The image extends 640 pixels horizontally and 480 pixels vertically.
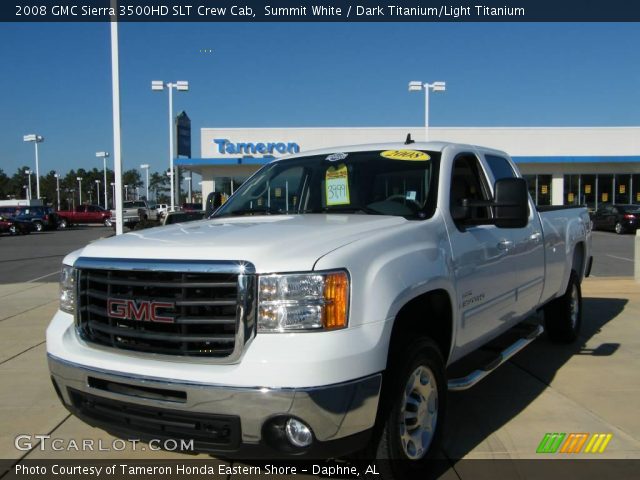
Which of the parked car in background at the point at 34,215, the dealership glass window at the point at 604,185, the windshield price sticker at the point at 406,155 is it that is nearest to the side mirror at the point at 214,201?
the windshield price sticker at the point at 406,155

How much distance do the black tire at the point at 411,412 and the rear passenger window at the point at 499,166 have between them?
2.12 metres

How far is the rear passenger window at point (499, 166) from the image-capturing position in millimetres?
4803

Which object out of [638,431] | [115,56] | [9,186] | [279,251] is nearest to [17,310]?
[115,56]

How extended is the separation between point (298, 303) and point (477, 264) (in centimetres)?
168

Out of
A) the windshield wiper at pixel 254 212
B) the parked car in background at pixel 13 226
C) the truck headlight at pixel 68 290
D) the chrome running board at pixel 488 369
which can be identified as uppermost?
the windshield wiper at pixel 254 212

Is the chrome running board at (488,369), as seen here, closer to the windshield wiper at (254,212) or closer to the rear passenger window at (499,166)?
the rear passenger window at (499,166)

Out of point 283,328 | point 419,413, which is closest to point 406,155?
point 419,413

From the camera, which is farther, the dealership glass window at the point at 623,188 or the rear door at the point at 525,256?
the dealership glass window at the point at 623,188

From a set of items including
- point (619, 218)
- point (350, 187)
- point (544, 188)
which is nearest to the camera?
point (350, 187)

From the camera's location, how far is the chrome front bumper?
247 centimetres

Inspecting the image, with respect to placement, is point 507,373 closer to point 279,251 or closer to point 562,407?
point 562,407

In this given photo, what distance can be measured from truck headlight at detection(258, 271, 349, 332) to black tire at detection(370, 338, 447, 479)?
1.64 ft

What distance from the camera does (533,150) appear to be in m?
35.0

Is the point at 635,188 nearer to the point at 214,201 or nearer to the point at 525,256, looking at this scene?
the point at 525,256
